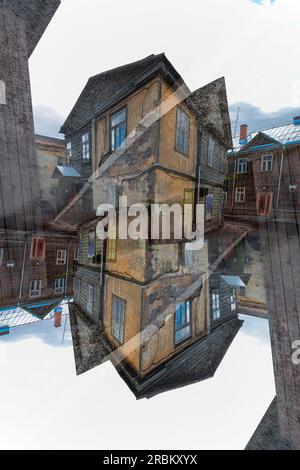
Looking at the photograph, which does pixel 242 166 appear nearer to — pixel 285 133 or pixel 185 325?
pixel 285 133

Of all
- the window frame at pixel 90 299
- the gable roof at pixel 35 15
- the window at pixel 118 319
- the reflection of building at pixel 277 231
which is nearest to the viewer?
the gable roof at pixel 35 15

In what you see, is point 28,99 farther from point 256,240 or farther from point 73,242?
point 256,240

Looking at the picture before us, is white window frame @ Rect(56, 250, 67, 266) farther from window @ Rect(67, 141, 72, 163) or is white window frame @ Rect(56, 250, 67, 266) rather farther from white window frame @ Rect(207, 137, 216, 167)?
white window frame @ Rect(207, 137, 216, 167)

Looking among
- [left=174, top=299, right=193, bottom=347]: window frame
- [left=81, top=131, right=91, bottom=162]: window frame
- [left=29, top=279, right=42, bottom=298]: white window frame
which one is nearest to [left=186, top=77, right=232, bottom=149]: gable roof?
[left=81, top=131, right=91, bottom=162]: window frame

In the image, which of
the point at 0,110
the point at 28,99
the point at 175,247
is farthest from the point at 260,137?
the point at 0,110

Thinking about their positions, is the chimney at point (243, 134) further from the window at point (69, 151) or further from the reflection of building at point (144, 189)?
the window at point (69, 151)

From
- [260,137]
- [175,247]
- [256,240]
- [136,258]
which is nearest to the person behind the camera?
[136,258]

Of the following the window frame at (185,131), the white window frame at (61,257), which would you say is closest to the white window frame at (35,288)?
the white window frame at (61,257)
